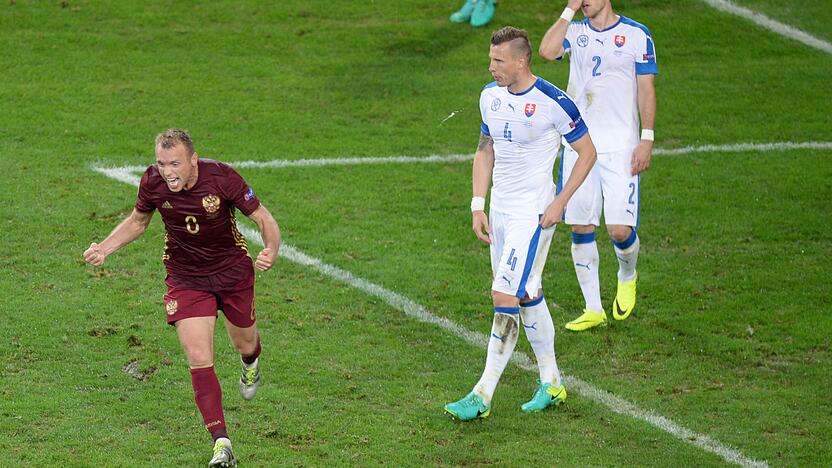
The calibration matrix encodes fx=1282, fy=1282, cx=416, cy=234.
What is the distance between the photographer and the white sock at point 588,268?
10.3 m

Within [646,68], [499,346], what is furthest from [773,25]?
[499,346]

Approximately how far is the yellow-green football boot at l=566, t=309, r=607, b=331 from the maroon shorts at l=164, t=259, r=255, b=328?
303 cm

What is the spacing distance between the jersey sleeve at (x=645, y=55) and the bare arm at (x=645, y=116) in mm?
56

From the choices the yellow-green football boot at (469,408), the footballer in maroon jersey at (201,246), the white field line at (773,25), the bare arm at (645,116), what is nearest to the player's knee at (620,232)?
the bare arm at (645,116)

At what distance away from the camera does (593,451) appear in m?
8.09

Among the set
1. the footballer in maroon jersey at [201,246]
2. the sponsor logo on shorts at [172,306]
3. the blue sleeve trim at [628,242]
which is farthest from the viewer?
the blue sleeve trim at [628,242]

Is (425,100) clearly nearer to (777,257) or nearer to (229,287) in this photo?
(777,257)

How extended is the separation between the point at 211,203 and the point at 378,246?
4.40 metres

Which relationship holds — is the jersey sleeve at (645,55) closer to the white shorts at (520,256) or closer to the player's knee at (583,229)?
the player's knee at (583,229)

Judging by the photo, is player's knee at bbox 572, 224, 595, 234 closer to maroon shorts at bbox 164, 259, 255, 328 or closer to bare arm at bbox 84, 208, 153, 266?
maroon shorts at bbox 164, 259, 255, 328

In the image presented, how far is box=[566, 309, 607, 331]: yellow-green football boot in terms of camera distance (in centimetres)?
1025

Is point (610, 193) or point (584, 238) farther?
point (584, 238)

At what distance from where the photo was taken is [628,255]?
1042 cm

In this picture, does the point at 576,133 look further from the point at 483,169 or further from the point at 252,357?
the point at 252,357
